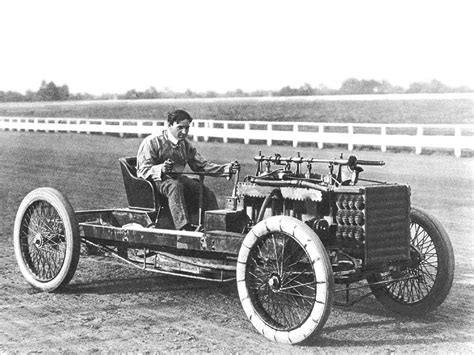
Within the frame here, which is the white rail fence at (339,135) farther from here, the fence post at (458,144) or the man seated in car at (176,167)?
the man seated in car at (176,167)

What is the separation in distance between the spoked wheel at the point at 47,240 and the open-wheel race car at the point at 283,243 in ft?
0.04

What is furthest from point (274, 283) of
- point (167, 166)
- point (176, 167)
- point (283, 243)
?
point (176, 167)

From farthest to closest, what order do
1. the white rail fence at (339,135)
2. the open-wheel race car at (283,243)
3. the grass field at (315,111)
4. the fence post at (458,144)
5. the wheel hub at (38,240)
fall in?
the grass field at (315,111)
the white rail fence at (339,135)
the fence post at (458,144)
the wheel hub at (38,240)
the open-wheel race car at (283,243)

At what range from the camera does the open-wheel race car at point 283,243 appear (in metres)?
5.17

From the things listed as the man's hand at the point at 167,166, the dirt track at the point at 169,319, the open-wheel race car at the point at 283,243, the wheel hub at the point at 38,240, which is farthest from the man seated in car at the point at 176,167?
the wheel hub at the point at 38,240

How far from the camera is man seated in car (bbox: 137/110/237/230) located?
648cm

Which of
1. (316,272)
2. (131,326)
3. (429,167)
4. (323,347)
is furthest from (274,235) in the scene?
(429,167)

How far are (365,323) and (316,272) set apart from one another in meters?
1.01

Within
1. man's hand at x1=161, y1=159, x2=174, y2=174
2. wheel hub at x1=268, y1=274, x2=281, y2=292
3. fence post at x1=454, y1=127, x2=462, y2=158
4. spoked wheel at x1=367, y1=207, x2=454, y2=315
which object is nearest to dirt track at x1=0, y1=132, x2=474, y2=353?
spoked wheel at x1=367, y1=207, x2=454, y2=315

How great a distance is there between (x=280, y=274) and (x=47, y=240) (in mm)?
2640

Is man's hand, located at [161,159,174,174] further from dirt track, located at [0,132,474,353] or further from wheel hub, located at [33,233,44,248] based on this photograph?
wheel hub, located at [33,233,44,248]

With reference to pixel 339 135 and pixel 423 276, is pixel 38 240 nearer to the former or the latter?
pixel 423 276

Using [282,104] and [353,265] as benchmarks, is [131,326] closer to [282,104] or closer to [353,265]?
[353,265]

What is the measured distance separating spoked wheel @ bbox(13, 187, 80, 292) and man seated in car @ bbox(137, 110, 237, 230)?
0.84 m
